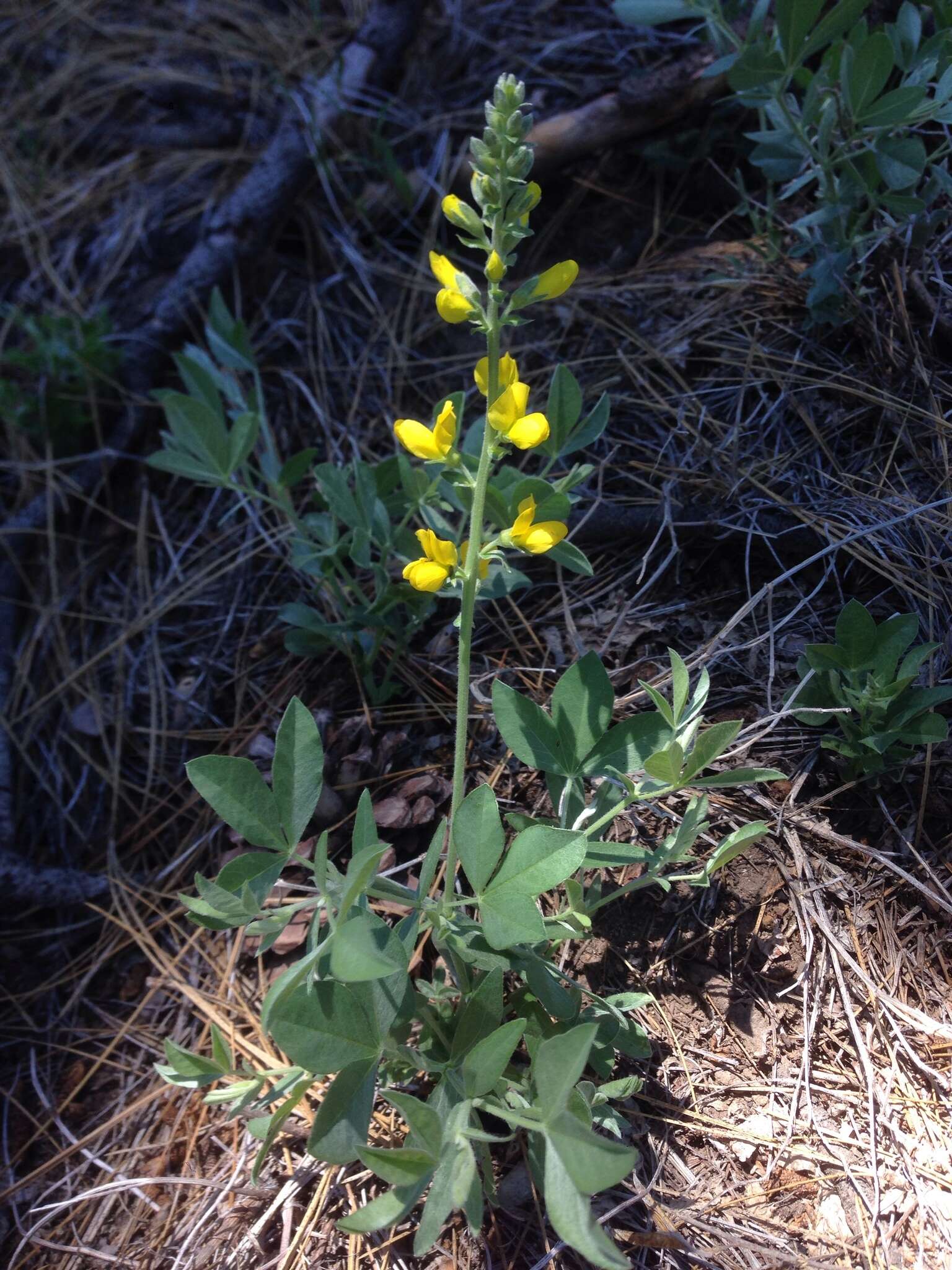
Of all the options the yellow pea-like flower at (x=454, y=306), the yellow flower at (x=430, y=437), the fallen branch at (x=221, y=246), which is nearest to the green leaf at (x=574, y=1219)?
the yellow flower at (x=430, y=437)

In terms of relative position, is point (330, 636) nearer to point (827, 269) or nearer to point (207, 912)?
point (207, 912)

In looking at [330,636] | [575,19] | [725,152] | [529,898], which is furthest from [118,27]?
[529,898]

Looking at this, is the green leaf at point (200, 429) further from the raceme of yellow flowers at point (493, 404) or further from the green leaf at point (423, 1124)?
the green leaf at point (423, 1124)

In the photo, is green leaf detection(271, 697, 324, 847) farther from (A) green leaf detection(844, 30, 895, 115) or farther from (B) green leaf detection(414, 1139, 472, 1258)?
(A) green leaf detection(844, 30, 895, 115)

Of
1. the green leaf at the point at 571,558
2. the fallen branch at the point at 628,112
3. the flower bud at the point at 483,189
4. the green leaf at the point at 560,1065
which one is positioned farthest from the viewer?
the fallen branch at the point at 628,112

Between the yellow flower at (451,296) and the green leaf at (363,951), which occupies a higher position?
the yellow flower at (451,296)

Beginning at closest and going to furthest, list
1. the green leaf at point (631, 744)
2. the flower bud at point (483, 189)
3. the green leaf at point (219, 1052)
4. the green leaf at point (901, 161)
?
the flower bud at point (483, 189)
the green leaf at point (219, 1052)
the green leaf at point (631, 744)
the green leaf at point (901, 161)

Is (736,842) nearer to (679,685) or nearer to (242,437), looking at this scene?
(679,685)
